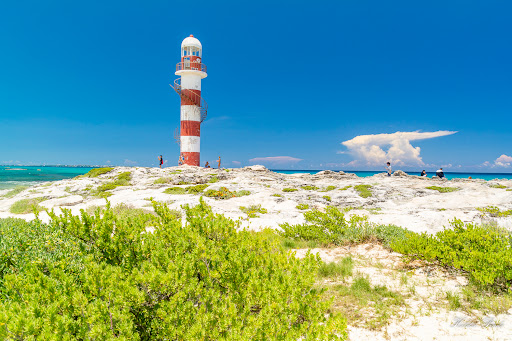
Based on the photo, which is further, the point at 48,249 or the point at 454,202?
the point at 454,202

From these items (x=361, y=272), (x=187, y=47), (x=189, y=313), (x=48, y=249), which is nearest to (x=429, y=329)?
(x=361, y=272)

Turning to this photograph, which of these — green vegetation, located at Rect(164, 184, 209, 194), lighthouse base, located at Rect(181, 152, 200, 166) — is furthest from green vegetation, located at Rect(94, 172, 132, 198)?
lighthouse base, located at Rect(181, 152, 200, 166)

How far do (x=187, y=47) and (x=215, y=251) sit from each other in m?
40.2

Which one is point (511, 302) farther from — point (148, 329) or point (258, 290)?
point (148, 329)

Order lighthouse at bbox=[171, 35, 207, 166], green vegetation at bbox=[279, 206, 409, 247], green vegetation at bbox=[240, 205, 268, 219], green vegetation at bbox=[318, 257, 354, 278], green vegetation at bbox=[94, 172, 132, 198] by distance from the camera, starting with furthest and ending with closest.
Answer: lighthouse at bbox=[171, 35, 207, 166] → green vegetation at bbox=[94, 172, 132, 198] → green vegetation at bbox=[240, 205, 268, 219] → green vegetation at bbox=[279, 206, 409, 247] → green vegetation at bbox=[318, 257, 354, 278]

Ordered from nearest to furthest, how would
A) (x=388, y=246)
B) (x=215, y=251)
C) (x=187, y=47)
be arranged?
(x=215, y=251) → (x=388, y=246) → (x=187, y=47)

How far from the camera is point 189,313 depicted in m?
2.91

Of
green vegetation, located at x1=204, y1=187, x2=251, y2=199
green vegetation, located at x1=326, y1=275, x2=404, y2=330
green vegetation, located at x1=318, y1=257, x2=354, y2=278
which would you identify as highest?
green vegetation, located at x1=204, y1=187, x2=251, y2=199

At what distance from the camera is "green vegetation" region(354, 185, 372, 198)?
19.3 m

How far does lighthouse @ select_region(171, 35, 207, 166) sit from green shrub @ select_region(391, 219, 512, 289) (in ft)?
110

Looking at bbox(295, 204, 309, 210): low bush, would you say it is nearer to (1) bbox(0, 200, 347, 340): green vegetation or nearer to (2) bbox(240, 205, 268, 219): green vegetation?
(2) bbox(240, 205, 268, 219): green vegetation

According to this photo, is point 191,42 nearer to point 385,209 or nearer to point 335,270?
point 385,209

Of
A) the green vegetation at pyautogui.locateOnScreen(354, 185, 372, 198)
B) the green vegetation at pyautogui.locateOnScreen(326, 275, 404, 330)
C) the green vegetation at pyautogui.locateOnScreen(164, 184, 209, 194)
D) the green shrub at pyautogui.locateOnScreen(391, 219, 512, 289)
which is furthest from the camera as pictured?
the green vegetation at pyautogui.locateOnScreen(164, 184, 209, 194)

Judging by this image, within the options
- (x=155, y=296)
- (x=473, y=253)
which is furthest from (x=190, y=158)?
(x=155, y=296)
